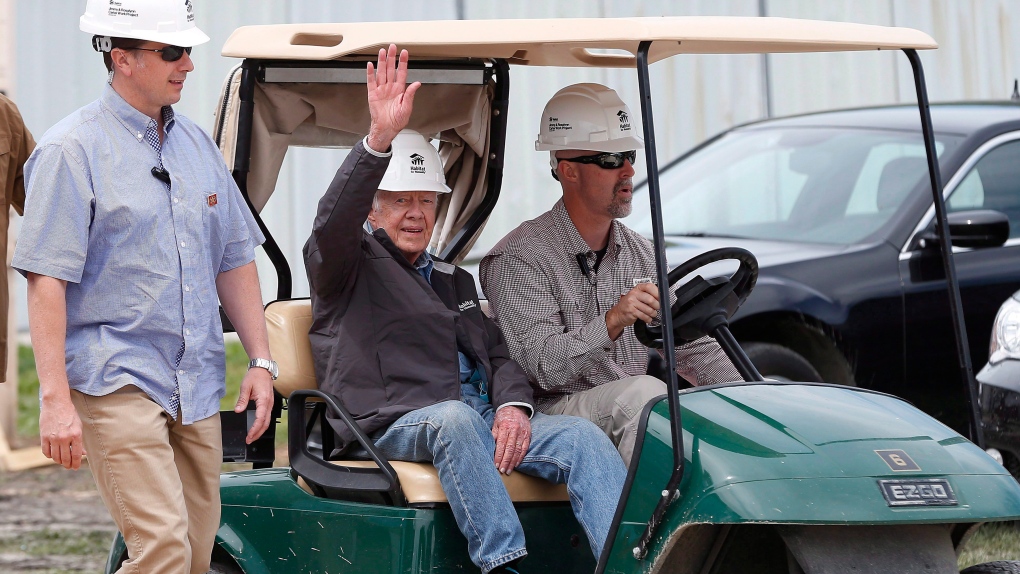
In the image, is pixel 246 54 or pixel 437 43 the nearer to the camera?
pixel 437 43

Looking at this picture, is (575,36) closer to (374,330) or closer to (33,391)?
(374,330)

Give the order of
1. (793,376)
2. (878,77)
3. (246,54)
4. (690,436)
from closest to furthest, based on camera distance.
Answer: (690,436) → (246,54) → (793,376) → (878,77)

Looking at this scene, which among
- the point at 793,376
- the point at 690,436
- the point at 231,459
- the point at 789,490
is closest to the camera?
the point at 789,490

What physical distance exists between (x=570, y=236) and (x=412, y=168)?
57cm

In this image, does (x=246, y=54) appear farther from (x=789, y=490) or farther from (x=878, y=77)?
(x=878, y=77)

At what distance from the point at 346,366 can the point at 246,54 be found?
0.83 metres

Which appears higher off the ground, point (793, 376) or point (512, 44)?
point (512, 44)

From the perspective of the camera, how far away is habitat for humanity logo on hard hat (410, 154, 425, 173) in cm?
377

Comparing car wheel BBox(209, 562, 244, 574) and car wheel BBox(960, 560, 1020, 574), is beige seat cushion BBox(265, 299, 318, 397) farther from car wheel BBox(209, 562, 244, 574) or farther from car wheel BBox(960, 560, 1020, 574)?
car wheel BBox(960, 560, 1020, 574)

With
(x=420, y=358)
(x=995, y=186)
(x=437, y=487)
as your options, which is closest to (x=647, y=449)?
(x=437, y=487)

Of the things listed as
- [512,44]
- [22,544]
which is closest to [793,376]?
[512,44]

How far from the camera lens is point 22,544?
5.69 metres

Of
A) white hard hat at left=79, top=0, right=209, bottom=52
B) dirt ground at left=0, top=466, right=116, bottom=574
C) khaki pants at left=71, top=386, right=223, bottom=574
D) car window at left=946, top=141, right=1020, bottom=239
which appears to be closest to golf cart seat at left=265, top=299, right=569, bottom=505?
khaki pants at left=71, top=386, right=223, bottom=574

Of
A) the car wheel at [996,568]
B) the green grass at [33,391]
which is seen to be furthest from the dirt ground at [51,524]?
the car wheel at [996,568]
